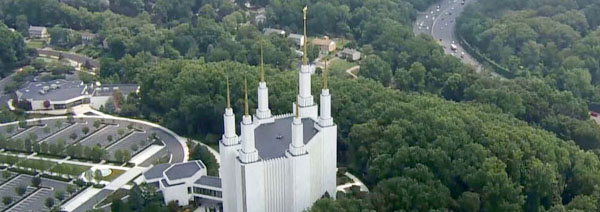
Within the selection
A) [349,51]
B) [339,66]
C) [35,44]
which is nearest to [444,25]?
[349,51]

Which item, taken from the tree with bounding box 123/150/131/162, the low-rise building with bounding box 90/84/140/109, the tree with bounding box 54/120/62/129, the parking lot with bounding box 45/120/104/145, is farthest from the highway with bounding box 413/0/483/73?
the tree with bounding box 54/120/62/129

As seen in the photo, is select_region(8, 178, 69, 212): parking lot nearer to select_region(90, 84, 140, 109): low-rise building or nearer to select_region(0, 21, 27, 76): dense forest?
select_region(90, 84, 140, 109): low-rise building

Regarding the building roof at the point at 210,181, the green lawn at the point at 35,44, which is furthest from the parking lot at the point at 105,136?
the green lawn at the point at 35,44

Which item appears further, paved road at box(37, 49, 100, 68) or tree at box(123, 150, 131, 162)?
paved road at box(37, 49, 100, 68)

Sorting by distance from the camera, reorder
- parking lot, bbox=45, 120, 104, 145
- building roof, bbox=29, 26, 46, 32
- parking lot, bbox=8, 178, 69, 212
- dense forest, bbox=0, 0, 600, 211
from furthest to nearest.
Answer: building roof, bbox=29, 26, 46, 32, parking lot, bbox=45, 120, 104, 145, parking lot, bbox=8, 178, 69, 212, dense forest, bbox=0, 0, 600, 211

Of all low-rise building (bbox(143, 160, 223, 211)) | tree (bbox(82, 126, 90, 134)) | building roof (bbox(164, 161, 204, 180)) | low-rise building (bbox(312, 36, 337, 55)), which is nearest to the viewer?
low-rise building (bbox(143, 160, 223, 211))

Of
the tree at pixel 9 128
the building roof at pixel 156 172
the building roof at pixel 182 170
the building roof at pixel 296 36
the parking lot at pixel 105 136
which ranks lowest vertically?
the parking lot at pixel 105 136

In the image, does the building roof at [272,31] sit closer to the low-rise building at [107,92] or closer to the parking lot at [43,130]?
the low-rise building at [107,92]
